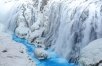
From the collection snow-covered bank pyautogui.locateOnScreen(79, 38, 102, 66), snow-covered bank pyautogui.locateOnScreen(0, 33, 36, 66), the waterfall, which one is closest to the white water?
the waterfall

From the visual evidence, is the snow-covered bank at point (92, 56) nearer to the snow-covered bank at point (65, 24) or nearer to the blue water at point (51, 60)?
the snow-covered bank at point (65, 24)

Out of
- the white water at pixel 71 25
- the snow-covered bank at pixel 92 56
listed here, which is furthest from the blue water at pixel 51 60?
the snow-covered bank at pixel 92 56

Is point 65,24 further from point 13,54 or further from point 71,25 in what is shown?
point 13,54

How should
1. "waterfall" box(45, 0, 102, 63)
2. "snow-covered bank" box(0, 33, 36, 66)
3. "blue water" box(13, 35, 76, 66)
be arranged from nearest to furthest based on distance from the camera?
"snow-covered bank" box(0, 33, 36, 66), "blue water" box(13, 35, 76, 66), "waterfall" box(45, 0, 102, 63)

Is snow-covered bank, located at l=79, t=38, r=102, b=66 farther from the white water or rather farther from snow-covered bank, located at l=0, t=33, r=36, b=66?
snow-covered bank, located at l=0, t=33, r=36, b=66

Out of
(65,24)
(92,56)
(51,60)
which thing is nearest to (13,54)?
(51,60)
